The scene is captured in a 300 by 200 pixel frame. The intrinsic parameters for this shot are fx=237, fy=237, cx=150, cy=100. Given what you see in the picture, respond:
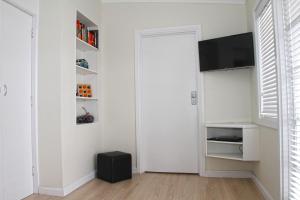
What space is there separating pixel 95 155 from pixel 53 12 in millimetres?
1988

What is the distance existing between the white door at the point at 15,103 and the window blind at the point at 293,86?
105 inches

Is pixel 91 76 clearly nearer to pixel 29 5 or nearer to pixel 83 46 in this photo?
pixel 83 46

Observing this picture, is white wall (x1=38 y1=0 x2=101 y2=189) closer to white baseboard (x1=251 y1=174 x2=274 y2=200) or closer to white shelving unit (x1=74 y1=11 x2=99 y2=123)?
white shelving unit (x1=74 y1=11 x2=99 y2=123)

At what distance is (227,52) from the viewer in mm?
3131

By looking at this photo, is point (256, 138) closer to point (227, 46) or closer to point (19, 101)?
point (227, 46)

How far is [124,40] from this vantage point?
370 cm

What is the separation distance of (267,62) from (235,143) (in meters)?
1.07

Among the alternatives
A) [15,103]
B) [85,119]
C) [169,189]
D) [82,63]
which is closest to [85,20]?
[82,63]

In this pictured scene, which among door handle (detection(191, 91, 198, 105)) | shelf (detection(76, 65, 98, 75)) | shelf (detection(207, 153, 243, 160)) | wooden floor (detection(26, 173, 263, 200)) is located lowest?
wooden floor (detection(26, 173, 263, 200))

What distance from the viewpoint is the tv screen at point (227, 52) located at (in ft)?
9.77

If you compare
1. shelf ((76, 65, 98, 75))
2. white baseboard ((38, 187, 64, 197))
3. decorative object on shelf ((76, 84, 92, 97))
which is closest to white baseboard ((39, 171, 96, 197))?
white baseboard ((38, 187, 64, 197))

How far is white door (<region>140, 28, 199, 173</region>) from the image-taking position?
348cm

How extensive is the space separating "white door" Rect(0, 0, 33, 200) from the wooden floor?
304 mm

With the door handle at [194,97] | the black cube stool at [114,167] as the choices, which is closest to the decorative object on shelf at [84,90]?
the black cube stool at [114,167]
